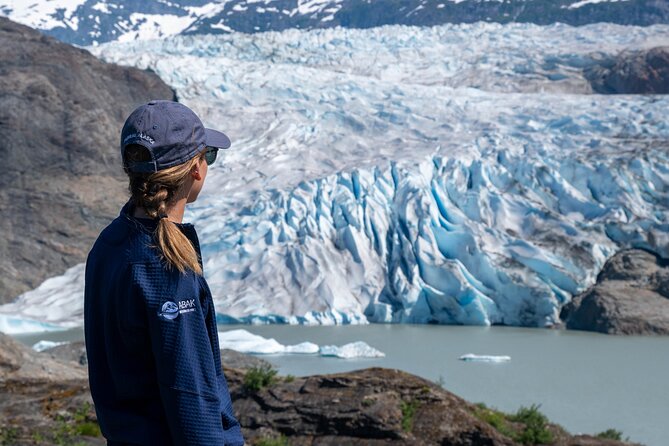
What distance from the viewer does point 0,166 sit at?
18.6 meters

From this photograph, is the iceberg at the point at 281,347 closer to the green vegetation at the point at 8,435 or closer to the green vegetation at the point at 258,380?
the green vegetation at the point at 258,380

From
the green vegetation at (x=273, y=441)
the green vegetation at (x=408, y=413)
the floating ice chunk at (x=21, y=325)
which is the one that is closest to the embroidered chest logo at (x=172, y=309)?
the green vegetation at (x=273, y=441)

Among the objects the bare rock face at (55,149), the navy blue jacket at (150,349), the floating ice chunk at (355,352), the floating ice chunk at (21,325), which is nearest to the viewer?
the navy blue jacket at (150,349)

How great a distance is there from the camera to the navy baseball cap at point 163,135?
1536 millimetres

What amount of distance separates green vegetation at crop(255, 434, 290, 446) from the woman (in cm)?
288

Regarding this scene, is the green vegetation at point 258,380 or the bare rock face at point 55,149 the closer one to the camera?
the green vegetation at point 258,380

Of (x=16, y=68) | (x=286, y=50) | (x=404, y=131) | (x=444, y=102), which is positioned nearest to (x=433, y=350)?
(x=404, y=131)

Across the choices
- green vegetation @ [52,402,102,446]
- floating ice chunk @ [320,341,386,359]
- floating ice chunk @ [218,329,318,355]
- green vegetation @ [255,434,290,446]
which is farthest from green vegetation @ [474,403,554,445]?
floating ice chunk @ [218,329,318,355]

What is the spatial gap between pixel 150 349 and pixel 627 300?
42.2 feet

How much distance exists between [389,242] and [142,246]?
13536 mm

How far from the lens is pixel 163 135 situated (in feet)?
5.04

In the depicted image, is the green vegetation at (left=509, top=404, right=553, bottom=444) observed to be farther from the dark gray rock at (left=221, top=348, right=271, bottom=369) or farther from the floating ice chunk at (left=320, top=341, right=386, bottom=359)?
the floating ice chunk at (left=320, top=341, right=386, bottom=359)

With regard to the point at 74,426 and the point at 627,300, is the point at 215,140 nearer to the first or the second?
the point at 74,426

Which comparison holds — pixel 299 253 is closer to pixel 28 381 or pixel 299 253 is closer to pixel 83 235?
pixel 83 235
